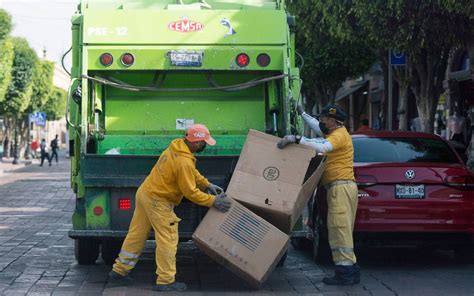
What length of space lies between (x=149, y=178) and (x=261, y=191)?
1.04 metres

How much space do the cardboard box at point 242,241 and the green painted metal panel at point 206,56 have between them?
1921 millimetres

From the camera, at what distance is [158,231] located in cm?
859

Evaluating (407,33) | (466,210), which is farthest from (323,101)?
(466,210)

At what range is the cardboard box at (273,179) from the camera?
8.68m

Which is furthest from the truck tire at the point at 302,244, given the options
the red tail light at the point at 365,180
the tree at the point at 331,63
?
the tree at the point at 331,63

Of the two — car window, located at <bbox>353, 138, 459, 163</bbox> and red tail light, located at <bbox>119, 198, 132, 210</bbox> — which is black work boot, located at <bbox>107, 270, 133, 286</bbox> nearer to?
red tail light, located at <bbox>119, 198, 132, 210</bbox>

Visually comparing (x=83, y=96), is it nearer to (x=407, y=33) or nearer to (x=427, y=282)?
(x=427, y=282)

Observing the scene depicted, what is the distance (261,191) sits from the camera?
876 cm

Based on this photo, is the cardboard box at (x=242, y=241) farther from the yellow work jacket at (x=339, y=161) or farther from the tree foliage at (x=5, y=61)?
the tree foliage at (x=5, y=61)

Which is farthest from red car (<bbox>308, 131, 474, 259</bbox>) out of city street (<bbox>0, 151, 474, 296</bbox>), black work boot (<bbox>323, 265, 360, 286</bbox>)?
black work boot (<bbox>323, 265, 360, 286</bbox>)

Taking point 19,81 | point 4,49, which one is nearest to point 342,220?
point 4,49

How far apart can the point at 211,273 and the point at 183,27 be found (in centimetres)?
263

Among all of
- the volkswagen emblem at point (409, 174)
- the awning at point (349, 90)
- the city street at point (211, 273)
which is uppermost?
the awning at point (349, 90)

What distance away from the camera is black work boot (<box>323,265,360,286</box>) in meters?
9.09
